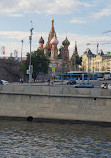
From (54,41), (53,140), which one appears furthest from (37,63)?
(53,140)

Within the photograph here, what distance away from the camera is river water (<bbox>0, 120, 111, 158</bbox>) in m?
20.8

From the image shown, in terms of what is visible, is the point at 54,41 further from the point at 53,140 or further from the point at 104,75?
the point at 53,140

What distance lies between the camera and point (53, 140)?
24.4 meters

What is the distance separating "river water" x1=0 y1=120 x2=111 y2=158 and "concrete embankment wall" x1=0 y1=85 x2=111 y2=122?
1.43 m

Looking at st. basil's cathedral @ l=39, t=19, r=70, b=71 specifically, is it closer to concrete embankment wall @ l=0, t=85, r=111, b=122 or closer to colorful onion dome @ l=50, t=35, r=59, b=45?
colorful onion dome @ l=50, t=35, r=59, b=45

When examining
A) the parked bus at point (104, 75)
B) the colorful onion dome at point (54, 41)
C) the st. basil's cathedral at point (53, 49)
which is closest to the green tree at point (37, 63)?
the parked bus at point (104, 75)

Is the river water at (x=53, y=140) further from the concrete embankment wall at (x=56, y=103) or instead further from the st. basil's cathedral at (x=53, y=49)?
the st. basil's cathedral at (x=53, y=49)

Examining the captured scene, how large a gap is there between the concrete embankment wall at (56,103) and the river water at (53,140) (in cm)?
143

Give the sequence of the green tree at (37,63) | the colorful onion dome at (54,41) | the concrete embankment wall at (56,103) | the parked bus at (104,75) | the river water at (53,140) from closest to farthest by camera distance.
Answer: the river water at (53,140) → the concrete embankment wall at (56,103) → the green tree at (37,63) → the parked bus at (104,75) → the colorful onion dome at (54,41)

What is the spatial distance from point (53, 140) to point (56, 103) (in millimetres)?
8394

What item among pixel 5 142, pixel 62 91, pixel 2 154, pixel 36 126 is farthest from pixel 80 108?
pixel 2 154

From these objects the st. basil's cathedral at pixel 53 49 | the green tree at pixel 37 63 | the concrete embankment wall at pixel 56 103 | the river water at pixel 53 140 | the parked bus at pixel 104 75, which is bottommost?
the river water at pixel 53 140

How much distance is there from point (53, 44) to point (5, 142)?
13442 centimetres

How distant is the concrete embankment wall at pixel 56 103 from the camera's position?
102ft
